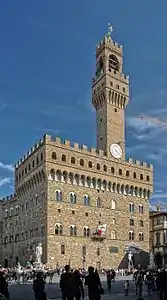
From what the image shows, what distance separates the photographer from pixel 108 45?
60.8 metres

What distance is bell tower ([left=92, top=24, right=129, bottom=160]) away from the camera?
57250 millimetres

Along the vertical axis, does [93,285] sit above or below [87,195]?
below

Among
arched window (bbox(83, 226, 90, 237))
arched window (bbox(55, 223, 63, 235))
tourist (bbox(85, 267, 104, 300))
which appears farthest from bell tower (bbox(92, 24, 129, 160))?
tourist (bbox(85, 267, 104, 300))

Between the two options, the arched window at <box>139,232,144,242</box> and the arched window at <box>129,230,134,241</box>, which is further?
the arched window at <box>139,232,144,242</box>

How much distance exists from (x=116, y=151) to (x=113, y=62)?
44.5 feet

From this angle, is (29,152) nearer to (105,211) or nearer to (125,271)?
(105,211)

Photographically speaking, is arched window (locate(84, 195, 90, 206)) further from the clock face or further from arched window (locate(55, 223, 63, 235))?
the clock face

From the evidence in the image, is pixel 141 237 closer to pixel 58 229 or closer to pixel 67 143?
pixel 58 229

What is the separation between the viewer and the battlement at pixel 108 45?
60.8m

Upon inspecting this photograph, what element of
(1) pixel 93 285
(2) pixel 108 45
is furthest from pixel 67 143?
(1) pixel 93 285

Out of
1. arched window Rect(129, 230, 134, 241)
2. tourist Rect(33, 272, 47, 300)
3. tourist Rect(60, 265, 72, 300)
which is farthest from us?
arched window Rect(129, 230, 134, 241)

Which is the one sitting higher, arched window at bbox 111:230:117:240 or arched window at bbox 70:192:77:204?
arched window at bbox 70:192:77:204

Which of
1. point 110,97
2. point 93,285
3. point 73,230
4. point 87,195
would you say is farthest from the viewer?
point 110,97

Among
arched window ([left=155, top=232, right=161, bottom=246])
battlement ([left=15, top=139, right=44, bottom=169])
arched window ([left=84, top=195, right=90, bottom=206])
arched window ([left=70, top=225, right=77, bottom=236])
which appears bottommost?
arched window ([left=155, top=232, right=161, bottom=246])
